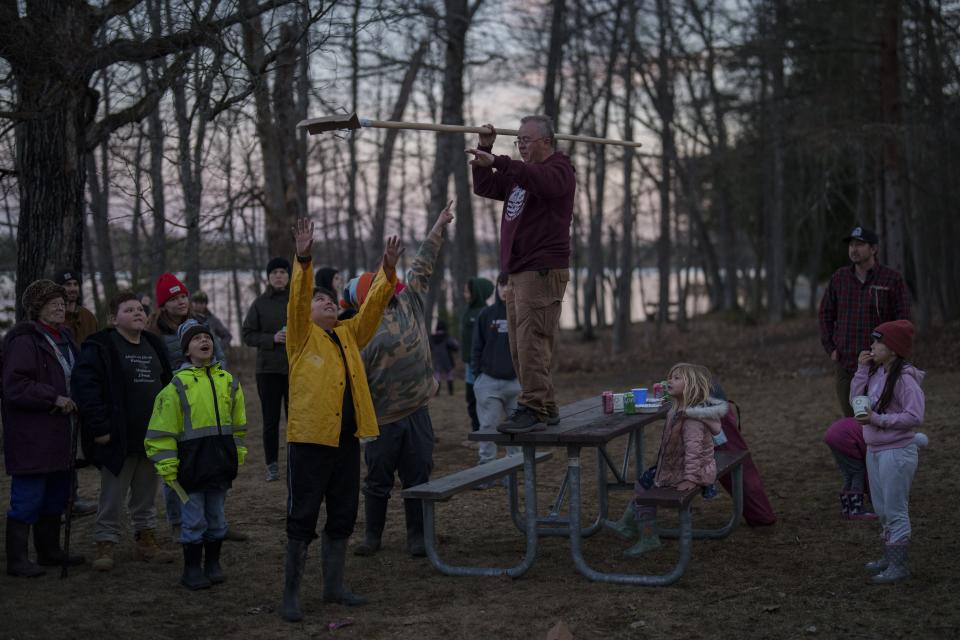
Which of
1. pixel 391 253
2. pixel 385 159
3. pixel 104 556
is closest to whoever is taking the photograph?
pixel 391 253

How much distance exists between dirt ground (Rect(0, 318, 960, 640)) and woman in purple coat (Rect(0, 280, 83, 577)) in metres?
0.32

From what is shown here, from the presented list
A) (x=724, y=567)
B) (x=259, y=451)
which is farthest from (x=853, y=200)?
(x=724, y=567)

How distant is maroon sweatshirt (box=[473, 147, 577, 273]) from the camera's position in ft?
18.3

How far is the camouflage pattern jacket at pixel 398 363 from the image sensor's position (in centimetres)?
643

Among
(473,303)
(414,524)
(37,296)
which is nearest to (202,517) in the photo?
(414,524)

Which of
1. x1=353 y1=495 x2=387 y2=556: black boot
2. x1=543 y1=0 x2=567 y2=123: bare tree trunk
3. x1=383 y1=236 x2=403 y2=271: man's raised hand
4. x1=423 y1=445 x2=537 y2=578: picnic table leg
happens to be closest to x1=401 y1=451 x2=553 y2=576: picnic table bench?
x1=423 y1=445 x2=537 y2=578: picnic table leg

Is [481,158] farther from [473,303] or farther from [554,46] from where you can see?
[554,46]

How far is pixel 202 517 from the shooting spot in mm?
5852

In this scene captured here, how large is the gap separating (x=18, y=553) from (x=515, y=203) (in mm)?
3852

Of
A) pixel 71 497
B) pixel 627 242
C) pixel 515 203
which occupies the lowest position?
pixel 71 497

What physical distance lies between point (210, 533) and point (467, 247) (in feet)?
61.3

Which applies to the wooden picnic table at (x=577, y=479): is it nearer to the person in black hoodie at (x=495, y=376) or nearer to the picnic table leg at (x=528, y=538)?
the picnic table leg at (x=528, y=538)

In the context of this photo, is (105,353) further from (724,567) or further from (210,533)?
(724,567)

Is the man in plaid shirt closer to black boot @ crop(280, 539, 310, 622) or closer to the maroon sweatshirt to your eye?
the maroon sweatshirt
